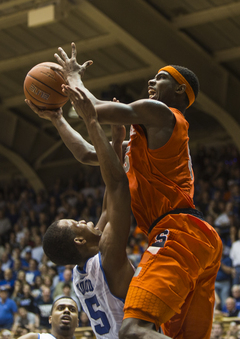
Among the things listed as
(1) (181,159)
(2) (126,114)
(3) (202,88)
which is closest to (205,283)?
(1) (181,159)

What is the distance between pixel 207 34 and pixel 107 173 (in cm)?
909

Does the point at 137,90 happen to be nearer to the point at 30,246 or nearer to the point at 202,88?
the point at 202,88

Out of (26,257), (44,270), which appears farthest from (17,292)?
(26,257)

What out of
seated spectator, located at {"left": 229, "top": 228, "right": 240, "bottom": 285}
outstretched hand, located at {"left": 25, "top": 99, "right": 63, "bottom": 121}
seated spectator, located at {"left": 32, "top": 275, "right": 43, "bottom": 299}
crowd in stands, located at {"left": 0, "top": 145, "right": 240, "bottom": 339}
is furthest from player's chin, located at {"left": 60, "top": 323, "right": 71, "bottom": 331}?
seated spectator, located at {"left": 32, "top": 275, "right": 43, "bottom": 299}

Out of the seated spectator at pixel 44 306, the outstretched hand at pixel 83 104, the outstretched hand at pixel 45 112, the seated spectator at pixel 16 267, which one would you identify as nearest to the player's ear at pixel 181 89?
the outstretched hand at pixel 83 104

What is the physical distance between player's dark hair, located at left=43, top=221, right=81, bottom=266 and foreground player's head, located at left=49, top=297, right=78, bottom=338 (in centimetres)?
150

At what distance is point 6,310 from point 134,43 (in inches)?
235

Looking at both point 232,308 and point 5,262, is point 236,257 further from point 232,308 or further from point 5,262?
point 5,262

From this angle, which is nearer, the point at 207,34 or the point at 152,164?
the point at 152,164

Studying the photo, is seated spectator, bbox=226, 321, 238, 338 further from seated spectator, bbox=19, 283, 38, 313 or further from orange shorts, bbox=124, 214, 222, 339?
seated spectator, bbox=19, 283, 38, 313

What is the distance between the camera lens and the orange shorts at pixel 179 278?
9.37 ft

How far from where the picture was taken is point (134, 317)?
2.84 meters

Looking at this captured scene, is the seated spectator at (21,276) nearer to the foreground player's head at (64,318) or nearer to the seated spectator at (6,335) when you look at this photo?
the seated spectator at (6,335)

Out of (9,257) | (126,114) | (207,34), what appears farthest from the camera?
(9,257)
